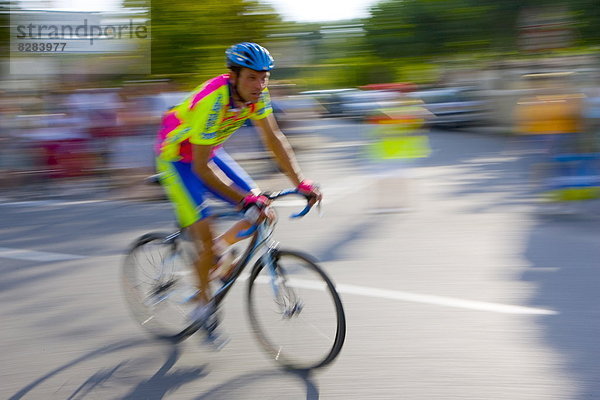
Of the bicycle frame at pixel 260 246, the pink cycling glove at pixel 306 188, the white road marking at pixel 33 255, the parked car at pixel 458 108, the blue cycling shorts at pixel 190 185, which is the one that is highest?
the pink cycling glove at pixel 306 188

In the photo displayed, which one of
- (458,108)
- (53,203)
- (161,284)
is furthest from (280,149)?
(458,108)

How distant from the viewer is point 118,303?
5.97 metres

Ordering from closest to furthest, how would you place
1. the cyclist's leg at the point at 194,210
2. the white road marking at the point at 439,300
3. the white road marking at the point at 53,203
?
the cyclist's leg at the point at 194,210 < the white road marking at the point at 439,300 < the white road marking at the point at 53,203

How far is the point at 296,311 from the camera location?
4.45 meters

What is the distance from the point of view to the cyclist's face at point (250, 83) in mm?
4309

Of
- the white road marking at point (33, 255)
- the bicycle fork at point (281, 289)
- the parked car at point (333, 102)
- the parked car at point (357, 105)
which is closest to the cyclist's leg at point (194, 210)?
the bicycle fork at point (281, 289)

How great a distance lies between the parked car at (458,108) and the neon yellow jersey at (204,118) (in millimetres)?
16786

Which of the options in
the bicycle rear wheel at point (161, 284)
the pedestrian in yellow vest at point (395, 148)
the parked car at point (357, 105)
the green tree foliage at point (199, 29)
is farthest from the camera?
the parked car at point (357, 105)

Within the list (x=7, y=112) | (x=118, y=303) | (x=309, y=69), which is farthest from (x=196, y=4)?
(x=118, y=303)

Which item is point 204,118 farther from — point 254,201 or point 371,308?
point 371,308

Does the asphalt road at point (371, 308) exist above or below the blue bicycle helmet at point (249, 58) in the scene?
below

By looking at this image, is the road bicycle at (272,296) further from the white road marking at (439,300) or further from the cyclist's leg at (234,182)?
the white road marking at (439,300)

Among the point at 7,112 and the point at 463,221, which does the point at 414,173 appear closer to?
the point at 463,221

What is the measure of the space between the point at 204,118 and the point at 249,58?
402mm
